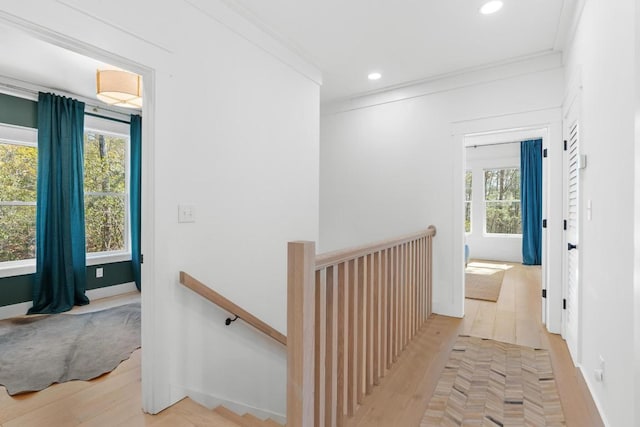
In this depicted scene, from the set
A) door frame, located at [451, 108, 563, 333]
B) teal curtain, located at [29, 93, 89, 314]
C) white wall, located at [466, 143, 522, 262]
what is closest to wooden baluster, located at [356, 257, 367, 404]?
door frame, located at [451, 108, 563, 333]

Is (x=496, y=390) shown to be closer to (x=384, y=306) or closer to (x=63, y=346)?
(x=384, y=306)

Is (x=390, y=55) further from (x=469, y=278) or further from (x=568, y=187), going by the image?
(x=469, y=278)

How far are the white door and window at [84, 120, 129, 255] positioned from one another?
5.40 meters

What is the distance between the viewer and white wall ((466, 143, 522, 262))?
7074 mm

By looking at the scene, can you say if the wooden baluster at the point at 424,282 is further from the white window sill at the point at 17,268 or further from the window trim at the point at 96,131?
the white window sill at the point at 17,268

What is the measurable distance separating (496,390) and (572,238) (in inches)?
55.8

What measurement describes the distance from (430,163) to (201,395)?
3.15m

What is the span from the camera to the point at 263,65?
2.81 metres

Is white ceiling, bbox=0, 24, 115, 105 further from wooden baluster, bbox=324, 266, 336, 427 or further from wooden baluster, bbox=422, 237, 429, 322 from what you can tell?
wooden baluster, bbox=422, 237, 429, 322

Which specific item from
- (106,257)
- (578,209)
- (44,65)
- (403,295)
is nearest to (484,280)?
(578,209)

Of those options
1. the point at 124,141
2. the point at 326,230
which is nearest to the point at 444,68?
the point at 326,230

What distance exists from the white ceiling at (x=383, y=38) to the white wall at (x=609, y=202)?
0.63 metres

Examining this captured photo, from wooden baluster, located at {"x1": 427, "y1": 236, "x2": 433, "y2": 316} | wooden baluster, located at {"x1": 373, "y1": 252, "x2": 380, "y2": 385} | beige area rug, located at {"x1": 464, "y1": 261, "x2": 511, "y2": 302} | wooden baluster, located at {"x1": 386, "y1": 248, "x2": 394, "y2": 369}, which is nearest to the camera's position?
wooden baluster, located at {"x1": 373, "y1": 252, "x2": 380, "y2": 385}

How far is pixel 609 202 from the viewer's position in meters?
1.58
